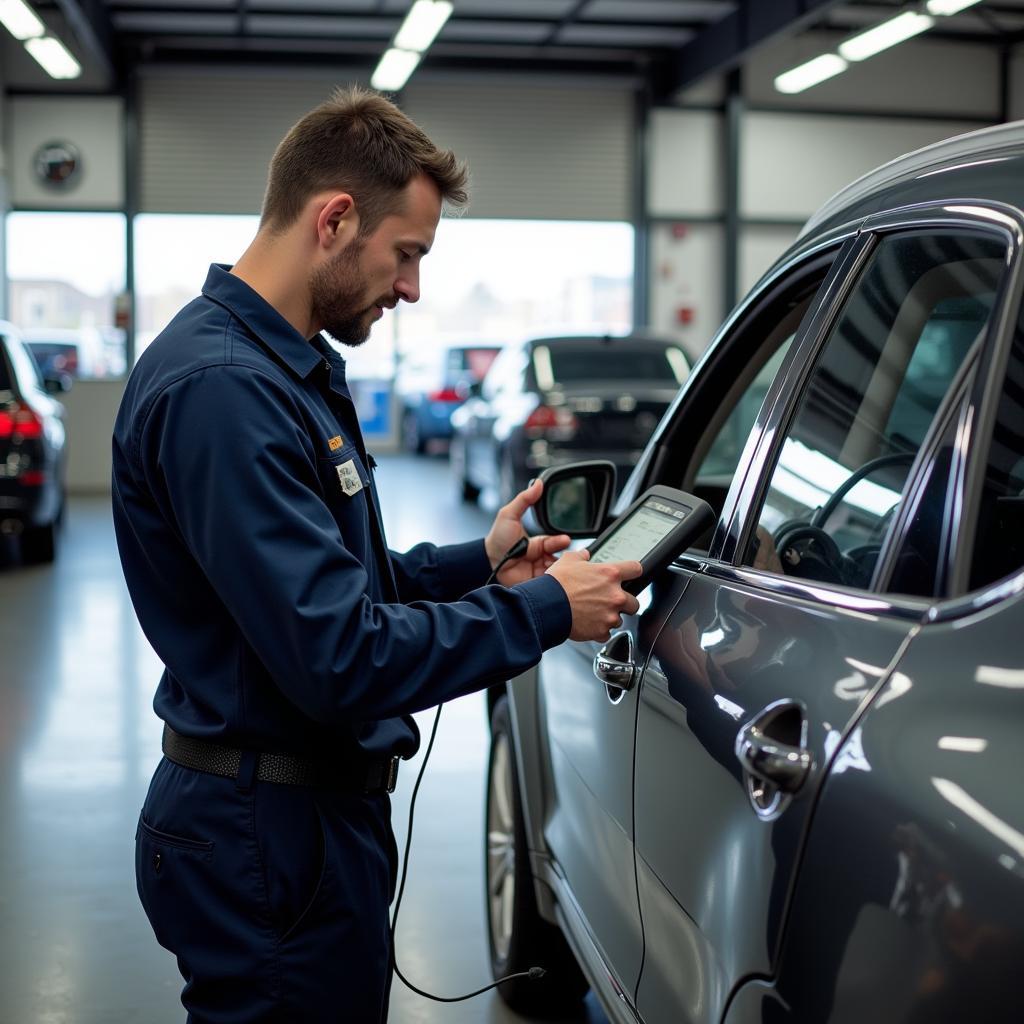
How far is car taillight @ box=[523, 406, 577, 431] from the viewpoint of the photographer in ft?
33.1

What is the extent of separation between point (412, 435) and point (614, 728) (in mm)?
18025

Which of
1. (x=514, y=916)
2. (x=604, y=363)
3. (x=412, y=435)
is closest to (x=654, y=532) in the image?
(x=514, y=916)

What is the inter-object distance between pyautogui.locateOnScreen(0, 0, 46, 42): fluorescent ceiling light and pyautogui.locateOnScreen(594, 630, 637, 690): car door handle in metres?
11.4

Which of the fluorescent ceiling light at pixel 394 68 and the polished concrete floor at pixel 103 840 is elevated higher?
the fluorescent ceiling light at pixel 394 68

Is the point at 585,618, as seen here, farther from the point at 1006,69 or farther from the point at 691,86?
the point at 1006,69

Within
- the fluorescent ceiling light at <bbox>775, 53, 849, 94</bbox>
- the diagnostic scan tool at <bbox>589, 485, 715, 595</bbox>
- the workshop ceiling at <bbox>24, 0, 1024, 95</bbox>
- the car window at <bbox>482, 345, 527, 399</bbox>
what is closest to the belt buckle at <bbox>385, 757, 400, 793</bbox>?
the diagnostic scan tool at <bbox>589, 485, 715, 595</bbox>

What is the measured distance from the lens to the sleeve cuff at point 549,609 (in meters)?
1.75

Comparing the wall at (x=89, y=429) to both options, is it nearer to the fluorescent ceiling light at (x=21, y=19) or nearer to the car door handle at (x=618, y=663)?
the fluorescent ceiling light at (x=21, y=19)

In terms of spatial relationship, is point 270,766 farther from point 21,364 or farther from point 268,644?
point 21,364

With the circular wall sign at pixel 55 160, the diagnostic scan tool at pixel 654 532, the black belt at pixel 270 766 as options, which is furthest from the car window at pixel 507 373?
the black belt at pixel 270 766

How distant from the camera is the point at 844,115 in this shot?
18.4 metres

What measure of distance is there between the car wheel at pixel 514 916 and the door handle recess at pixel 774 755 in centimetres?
147

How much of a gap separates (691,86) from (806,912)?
55.5 ft

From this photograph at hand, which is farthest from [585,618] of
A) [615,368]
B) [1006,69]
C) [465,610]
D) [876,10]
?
[1006,69]
